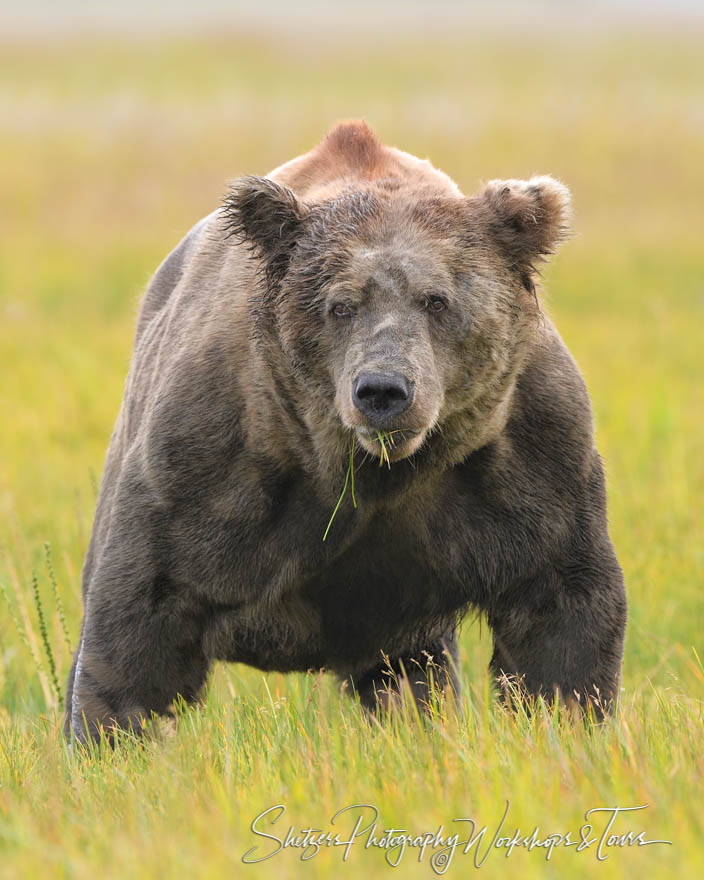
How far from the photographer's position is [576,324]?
14.7 meters

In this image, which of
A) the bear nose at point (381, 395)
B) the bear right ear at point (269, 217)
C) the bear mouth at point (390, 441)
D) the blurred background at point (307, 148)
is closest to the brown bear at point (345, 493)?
the bear right ear at point (269, 217)

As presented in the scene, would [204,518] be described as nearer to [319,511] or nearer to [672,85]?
[319,511]

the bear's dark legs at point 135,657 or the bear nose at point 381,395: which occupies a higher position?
the bear nose at point 381,395

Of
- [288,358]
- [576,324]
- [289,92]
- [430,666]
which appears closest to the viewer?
[288,358]

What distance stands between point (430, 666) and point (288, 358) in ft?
5.06

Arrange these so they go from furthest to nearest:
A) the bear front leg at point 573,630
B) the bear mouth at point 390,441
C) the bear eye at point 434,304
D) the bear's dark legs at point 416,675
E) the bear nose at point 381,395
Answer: the bear's dark legs at point 416,675, the bear front leg at point 573,630, the bear eye at point 434,304, the bear mouth at point 390,441, the bear nose at point 381,395

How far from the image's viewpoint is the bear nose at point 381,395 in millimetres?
3613

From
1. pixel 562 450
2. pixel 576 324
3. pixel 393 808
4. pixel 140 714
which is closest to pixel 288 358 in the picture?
pixel 562 450

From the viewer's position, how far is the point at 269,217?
4.31 m

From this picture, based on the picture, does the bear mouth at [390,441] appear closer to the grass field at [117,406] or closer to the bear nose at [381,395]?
the bear nose at [381,395]

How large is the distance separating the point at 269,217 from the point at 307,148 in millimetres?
20927

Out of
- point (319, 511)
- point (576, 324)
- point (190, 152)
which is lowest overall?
point (576, 324)

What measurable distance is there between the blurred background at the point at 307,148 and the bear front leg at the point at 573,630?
54cm

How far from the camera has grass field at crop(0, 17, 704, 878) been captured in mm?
2916
